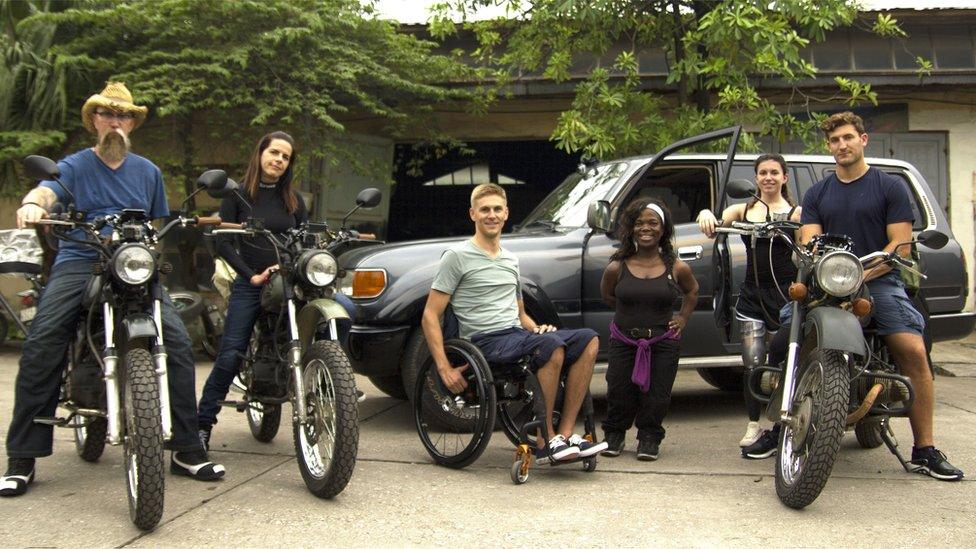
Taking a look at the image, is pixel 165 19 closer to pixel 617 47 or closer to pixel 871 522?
pixel 617 47

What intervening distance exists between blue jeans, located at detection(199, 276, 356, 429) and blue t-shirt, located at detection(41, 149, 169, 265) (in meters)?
0.75

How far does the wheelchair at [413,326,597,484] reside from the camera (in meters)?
5.14

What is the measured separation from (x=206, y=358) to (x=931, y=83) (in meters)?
9.31

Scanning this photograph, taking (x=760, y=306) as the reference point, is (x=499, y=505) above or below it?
below

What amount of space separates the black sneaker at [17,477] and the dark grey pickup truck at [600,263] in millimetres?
2168

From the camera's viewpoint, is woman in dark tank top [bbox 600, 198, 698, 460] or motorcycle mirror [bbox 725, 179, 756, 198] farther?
woman in dark tank top [bbox 600, 198, 698, 460]

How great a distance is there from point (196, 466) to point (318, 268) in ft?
3.73

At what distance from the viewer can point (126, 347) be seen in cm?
457

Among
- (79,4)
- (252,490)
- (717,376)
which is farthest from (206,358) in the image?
(252,490)

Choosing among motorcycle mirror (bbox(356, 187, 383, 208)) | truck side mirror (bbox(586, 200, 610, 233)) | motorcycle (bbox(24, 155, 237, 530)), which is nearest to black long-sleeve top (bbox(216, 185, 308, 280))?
motorcycle (bbox(24, 155, 237, 530))

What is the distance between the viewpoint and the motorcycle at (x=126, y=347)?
4145 mm

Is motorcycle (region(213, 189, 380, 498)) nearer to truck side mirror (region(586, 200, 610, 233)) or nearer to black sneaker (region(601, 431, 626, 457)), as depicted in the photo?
truck side mirror (region(586, 200, 610, 233))

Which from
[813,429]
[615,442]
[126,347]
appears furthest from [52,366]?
[813,429]

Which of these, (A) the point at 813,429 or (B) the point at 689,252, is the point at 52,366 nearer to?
(A) the point at 813,429
